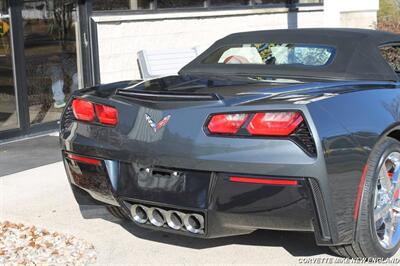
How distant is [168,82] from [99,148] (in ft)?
2.43

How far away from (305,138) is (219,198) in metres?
0.57

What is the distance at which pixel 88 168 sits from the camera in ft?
12.7

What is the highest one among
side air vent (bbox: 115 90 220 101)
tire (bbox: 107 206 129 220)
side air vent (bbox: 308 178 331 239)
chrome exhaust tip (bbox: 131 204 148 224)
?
side air vent (bbox: 115 90 220 101)

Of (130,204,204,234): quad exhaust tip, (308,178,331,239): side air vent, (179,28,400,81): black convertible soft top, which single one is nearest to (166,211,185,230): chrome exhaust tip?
(130,204,204,234): quad exhaust tip

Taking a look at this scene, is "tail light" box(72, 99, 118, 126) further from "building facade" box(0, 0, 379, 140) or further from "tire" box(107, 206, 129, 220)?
"building facade" box(0, 0, 379, 140)

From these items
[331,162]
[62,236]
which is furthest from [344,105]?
[62,236]

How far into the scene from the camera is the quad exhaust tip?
3.50 m

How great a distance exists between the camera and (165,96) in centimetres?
370

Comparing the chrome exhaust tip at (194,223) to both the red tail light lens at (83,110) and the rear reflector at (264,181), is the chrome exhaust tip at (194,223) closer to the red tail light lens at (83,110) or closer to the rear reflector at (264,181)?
the rear reflector at (264,181)

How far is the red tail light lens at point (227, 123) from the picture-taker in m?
3.37

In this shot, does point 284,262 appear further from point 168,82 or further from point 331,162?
point 168,82

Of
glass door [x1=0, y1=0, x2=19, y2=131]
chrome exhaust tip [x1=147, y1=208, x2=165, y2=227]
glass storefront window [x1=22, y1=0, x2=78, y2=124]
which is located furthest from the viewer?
glass storefront window [x1=22, y1=0, x2=78, y2=124]

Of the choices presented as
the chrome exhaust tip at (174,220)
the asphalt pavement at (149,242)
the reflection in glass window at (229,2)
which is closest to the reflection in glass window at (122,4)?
the reflection in glass window at (229,2)

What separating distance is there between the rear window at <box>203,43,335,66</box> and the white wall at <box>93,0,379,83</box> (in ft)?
12.2
